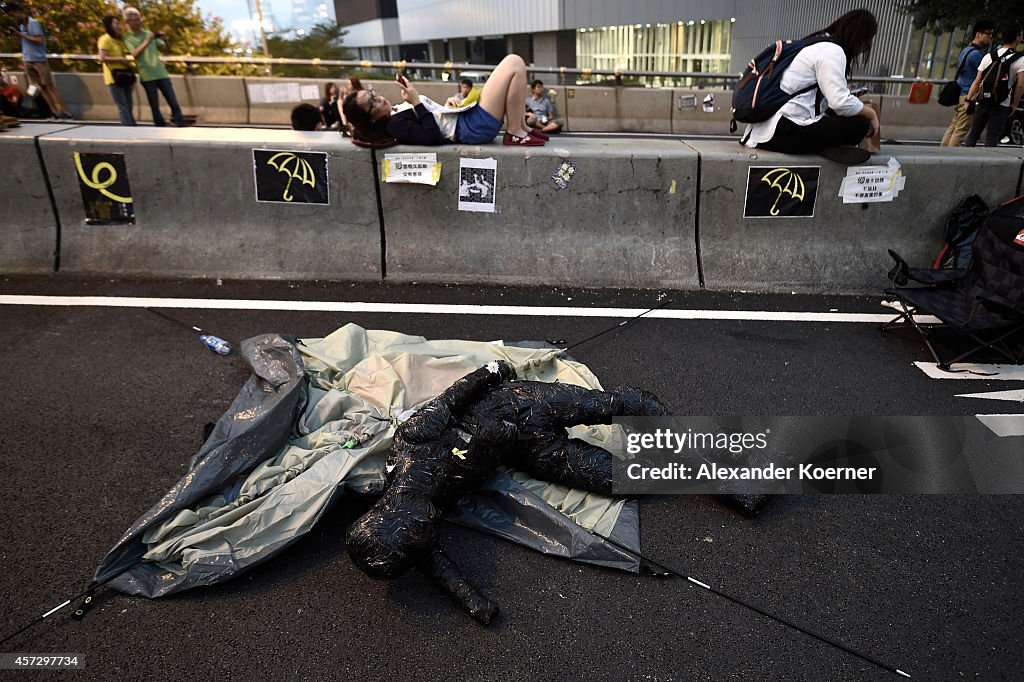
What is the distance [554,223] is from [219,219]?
3.05 meters

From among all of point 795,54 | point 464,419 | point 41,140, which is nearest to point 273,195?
point 41,140

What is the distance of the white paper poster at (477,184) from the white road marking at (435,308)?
1.01m

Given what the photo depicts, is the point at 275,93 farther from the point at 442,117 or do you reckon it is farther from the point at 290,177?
the point at 442,117

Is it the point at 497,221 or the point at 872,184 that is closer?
the point at 872,184

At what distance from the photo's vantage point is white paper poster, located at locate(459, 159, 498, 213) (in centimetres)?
573

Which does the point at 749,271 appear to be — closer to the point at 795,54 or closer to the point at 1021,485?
the point at 795,54

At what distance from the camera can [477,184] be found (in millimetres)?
5793

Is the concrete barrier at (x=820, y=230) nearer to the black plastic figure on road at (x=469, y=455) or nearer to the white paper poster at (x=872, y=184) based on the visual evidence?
the white paper poster at (x=872, y=184)

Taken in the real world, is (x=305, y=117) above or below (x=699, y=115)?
above

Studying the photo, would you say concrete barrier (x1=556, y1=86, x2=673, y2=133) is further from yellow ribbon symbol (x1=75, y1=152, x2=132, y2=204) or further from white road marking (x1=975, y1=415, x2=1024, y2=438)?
white road marking (x1=975, y1=415, x2=1024, y2=438)

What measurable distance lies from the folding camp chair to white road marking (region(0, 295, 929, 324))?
44 centimetres

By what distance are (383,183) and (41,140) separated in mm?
2970

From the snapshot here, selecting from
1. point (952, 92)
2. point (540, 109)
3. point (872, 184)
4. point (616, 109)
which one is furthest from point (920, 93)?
point (872, 184)

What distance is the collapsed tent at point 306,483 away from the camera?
8.98 ft
